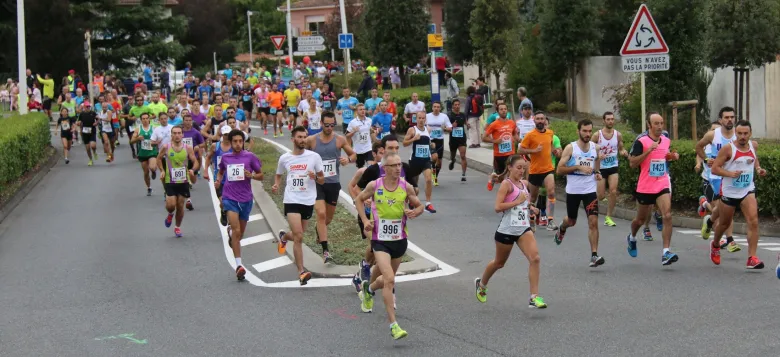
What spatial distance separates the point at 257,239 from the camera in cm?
1741

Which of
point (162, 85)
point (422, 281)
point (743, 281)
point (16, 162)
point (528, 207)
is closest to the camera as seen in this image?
point (528, 207)

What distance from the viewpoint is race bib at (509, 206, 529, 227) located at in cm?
1135

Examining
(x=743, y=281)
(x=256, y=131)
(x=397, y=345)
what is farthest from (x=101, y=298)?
(x=256, y=131)

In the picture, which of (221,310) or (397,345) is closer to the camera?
(397,345)

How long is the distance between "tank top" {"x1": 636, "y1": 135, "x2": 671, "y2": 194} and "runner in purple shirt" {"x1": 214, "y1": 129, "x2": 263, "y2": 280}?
15.7 ft

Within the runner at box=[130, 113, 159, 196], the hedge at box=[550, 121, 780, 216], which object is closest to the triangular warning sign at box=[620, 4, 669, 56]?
the hedge at box=[550, 121, 780, 216]

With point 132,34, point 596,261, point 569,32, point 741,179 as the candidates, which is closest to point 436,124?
point 596,261

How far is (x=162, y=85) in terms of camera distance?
56.0 meters

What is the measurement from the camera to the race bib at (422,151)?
769 inches

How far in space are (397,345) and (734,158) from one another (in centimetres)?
535

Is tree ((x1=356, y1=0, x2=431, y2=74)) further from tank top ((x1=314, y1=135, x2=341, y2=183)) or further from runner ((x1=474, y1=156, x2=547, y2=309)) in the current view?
runner ((x1=474, y1=156, x2=547, y2=309))

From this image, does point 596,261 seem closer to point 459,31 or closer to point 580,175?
point 580,175

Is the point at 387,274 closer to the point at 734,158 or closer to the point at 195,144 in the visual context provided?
the point at 734,158

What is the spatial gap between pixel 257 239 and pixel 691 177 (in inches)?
273
